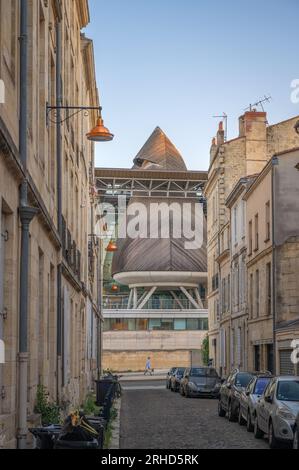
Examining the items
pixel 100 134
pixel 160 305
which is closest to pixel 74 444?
→ pixel 100 134

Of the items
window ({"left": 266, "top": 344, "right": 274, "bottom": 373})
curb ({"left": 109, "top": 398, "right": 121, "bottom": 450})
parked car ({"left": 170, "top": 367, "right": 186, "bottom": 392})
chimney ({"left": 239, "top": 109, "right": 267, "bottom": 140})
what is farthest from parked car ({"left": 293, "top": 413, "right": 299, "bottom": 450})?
chimney ({"left": 239, "top": 109, "right": 267, "bottom": 140})

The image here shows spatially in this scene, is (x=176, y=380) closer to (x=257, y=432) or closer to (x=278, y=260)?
(x=278, y=260)

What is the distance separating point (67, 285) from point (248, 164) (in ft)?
111

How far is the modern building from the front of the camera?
98500mm

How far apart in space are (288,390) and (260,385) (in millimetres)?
4620

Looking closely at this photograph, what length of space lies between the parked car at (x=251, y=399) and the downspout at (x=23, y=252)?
362 inches

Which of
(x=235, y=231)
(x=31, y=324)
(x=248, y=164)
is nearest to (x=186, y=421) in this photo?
(x=31, y=324)

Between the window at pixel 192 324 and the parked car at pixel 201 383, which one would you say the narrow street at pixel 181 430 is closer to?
the parked car at pixel 201 383

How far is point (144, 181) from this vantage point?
342 feet

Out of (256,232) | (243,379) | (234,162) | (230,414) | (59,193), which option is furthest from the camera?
(234,162)

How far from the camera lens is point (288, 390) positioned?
18625 millimetres

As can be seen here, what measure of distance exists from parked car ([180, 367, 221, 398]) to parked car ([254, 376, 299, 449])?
2163 centimetres

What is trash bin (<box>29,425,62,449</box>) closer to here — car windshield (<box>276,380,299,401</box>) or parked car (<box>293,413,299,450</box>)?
parked car (<box>293,413,299,450</box>)

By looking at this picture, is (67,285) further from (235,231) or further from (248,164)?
(248,164)
